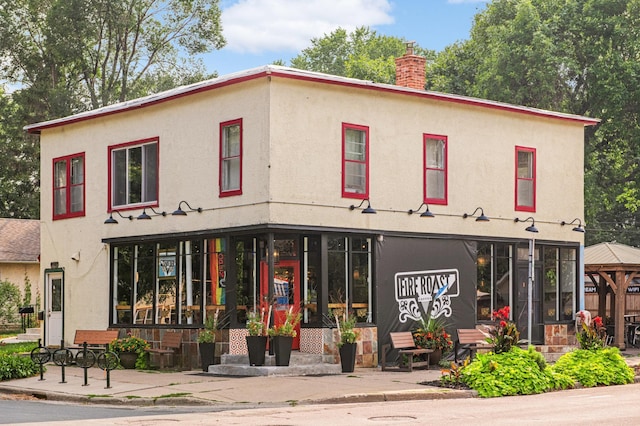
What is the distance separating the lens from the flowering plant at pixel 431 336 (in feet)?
89.2

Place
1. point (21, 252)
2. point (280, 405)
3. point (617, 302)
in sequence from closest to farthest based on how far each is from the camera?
point (280, 405), point (617, 302), point (21, 252)

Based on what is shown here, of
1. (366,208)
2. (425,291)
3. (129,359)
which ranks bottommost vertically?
(129,359)

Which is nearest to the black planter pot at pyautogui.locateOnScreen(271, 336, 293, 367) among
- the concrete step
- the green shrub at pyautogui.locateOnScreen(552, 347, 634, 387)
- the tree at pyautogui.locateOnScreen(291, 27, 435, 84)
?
the concrete step

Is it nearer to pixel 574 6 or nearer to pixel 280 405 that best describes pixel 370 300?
pixel 280 405

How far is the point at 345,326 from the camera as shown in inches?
1022

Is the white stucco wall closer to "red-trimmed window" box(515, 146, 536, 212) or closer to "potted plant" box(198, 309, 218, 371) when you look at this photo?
"red-trimmed window" box(515, 146, 536, 212)

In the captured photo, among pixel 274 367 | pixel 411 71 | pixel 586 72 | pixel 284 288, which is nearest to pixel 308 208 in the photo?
pixel 284 288

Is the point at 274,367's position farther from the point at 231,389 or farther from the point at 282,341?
the point at 231,389

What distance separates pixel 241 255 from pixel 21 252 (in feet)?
77.3

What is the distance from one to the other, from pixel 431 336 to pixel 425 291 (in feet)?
5.36

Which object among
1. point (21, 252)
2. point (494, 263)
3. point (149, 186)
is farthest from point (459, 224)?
point (21, 252)

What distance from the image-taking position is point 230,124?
26.7 meters

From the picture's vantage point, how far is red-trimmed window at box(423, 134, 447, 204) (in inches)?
1138

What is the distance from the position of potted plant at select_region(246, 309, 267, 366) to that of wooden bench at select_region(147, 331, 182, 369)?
313 centimetres
